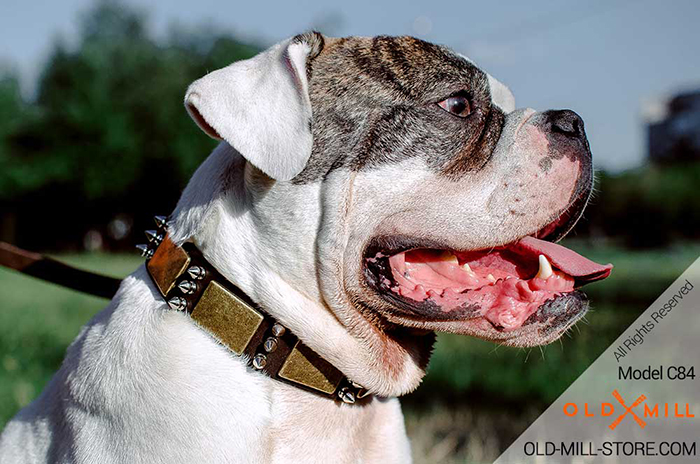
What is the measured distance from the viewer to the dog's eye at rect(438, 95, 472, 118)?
279cm

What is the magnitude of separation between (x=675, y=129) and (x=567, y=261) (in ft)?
58.6

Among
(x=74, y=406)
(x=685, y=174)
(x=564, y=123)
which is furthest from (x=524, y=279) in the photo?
(x=685, y=174)

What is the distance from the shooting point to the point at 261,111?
246cm

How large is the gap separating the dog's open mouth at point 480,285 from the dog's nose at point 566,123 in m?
0.44

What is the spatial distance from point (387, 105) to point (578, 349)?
4640 millimetres

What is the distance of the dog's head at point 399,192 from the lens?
2.54 metres

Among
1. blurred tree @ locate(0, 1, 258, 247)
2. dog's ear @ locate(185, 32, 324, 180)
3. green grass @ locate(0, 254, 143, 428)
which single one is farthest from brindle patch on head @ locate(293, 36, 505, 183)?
blurred tree @ locate(0, 1, 258, 247)

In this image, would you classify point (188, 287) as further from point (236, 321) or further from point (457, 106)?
point (457, 106)

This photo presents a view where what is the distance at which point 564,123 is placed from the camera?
2828 millimetres

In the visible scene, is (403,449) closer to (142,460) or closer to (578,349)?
A: (142,460)

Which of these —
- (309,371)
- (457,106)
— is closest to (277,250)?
(309,371)

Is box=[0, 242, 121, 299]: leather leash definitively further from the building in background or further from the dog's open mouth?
the building in background

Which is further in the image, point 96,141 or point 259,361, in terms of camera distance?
point 96,141

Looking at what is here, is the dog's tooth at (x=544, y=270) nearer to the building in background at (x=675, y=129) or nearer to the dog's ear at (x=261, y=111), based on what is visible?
the dog's ear at (x=261, y=111)
